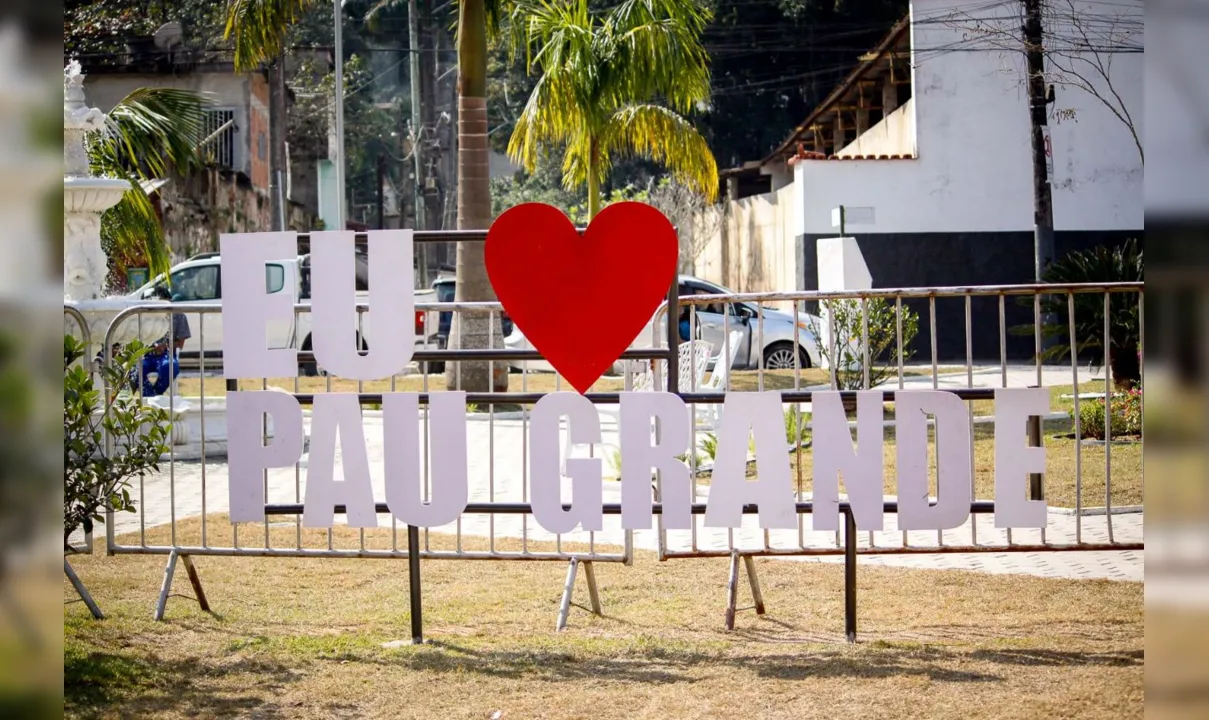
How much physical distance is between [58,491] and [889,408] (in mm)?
12176

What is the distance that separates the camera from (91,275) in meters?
10.3

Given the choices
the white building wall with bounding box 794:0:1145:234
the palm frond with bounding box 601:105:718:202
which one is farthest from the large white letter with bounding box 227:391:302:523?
the white building wall with bounding box 794:0:1145:234

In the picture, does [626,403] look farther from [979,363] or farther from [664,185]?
[664,185]

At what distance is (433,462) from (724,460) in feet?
3.97

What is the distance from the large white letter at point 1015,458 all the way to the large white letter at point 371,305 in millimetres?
2457

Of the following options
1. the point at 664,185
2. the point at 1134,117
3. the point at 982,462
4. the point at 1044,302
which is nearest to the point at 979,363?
the point at 1134,117

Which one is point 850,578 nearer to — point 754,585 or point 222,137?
point 754,585

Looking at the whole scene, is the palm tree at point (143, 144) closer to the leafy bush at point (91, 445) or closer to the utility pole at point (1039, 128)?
the leafy bush at point (91, 445)

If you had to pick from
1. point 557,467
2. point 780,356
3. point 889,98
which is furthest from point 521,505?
point 889,98

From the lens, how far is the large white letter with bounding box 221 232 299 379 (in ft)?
16.5

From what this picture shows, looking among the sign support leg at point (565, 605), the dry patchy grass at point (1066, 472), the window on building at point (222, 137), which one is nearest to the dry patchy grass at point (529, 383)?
the dry patchy grass at point (1066, 472)

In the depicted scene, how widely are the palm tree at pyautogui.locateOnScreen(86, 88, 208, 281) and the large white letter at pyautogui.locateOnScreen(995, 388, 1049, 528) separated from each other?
27.5 feet

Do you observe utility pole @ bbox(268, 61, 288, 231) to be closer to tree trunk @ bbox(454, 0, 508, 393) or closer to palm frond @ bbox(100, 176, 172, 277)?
tree trunk @ bbox(454, 0, 508, 393)

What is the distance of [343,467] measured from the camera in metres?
5.00
